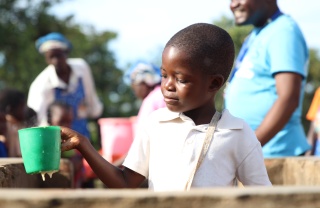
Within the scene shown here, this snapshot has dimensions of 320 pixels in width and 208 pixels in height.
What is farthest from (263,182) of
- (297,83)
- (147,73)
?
(147,73)

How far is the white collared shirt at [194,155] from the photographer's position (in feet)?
7.80

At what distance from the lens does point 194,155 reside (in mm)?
2373

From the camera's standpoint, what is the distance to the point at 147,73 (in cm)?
711

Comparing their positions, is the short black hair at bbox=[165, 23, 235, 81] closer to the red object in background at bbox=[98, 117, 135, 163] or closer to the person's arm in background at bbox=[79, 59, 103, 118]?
the person's arm in background at bbox=[79, 59, 103, 118]

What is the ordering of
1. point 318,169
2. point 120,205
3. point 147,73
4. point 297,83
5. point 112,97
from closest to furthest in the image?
point 120,205 → point 318,169 → point 297,83 → point 147,73 → point 112,97

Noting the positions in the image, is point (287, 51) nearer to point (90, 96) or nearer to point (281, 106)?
point (281, 106)

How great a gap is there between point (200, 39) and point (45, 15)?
2173 cm

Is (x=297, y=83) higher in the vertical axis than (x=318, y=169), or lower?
higher

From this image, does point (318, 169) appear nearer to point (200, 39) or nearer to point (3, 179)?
point (200, 39)

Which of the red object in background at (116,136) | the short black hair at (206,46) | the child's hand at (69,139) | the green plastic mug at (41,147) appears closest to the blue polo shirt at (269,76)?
the short black hair at (206,46)

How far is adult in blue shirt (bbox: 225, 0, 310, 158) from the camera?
144 inches

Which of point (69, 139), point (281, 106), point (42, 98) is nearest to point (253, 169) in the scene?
point (69, 139)

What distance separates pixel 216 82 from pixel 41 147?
0.63m

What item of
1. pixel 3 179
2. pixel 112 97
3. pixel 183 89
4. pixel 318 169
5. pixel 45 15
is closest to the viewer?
pixel 183 89
